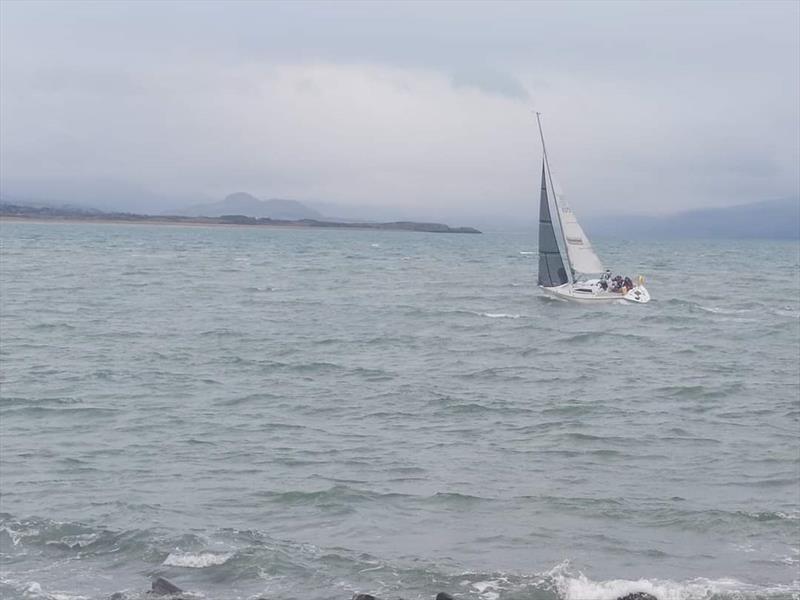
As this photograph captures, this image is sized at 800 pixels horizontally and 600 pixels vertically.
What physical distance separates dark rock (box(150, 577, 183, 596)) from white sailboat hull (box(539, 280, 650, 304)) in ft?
132

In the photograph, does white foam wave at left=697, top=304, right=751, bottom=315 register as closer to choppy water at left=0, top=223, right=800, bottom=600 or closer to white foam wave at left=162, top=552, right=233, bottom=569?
choppy water at left=0, top=223, right=800, bottom=600

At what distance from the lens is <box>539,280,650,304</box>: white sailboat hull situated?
50719 mm

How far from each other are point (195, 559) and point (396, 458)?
20.0ft

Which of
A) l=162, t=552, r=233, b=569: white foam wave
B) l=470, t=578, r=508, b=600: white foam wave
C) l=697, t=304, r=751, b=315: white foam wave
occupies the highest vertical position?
l=697, t=304, r=751, b=315: white foam wave

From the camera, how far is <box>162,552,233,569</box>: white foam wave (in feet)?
45.0

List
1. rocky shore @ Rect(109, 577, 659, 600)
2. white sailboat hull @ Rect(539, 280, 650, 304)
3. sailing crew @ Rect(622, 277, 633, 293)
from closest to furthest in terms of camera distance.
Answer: rocky shore @ Rect(109, 577, 659, 600)
white sailboat hull @ Rect(539, 280, 650, 304)
sailing crew @ Rect(622, 277, 633, 293)

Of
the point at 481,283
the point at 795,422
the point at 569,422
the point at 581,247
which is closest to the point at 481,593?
the point at 569,422

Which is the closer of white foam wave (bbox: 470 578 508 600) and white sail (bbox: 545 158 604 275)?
white foam wave (bbox: 470 578 508 600)

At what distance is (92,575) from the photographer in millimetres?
13406

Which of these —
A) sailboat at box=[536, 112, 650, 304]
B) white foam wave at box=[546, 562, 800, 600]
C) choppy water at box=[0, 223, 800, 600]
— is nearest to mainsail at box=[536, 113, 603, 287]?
sailboat at box=[536, 112, 650, 304]

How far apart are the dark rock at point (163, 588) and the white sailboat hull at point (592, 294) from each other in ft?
132

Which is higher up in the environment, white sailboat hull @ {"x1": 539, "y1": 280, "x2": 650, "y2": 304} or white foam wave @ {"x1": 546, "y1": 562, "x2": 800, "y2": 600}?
white sailboat hull @ {"x1": 539, "y1": 280, "x2": 650, "y2": 304}

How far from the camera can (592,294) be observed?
50.8 m

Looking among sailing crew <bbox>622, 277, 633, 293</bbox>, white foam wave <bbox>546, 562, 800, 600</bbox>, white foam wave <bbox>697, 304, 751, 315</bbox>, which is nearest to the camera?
white foam wave <bbox>546, 562, 800, 600</bbox>
